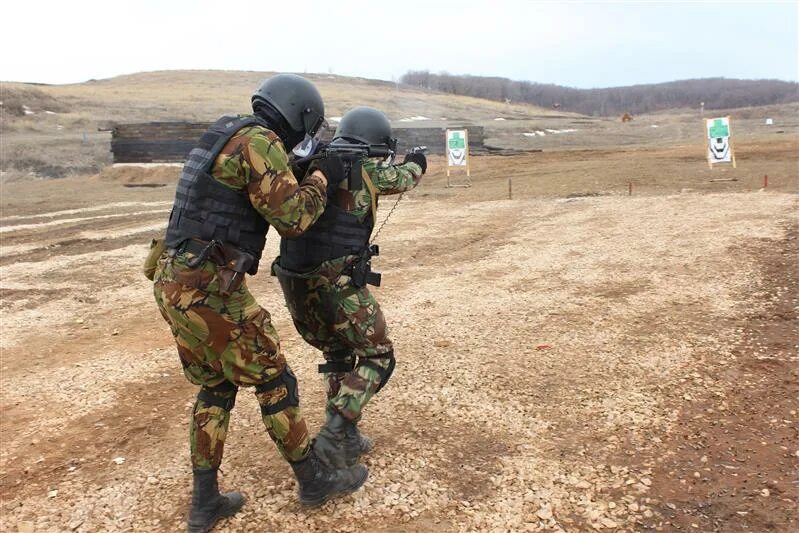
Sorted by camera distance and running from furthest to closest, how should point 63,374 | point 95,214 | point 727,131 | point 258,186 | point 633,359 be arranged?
point 727,131, point 95,214, point 63,374, point 633,359, point 258,186

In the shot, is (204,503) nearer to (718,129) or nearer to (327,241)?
(327,241)

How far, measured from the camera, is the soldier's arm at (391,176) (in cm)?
325

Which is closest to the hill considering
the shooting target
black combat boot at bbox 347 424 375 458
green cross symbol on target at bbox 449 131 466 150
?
the shooting target

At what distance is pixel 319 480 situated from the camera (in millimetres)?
2979

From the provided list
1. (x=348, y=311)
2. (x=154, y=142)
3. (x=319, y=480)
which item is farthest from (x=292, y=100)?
(x=154, y=142)

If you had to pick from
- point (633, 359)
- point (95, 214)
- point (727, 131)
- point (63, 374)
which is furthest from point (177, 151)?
point (633, 359)

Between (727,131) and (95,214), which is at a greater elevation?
(727,131)

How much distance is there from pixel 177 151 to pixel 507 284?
68.0ft

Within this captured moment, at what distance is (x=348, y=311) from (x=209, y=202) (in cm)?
87

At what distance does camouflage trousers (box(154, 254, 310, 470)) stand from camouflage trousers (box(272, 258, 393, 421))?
338 millimetres

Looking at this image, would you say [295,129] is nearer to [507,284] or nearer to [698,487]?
[698,487]

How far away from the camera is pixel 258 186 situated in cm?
253

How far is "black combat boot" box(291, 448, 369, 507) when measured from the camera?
2930mm

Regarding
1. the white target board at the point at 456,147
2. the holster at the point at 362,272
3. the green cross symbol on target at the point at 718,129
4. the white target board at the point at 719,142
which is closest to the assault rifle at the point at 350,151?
the holster at the point at 362,272
